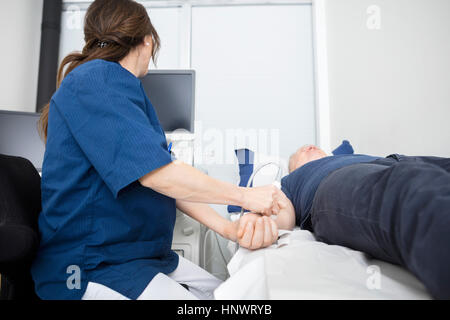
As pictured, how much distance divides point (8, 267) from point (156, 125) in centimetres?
42

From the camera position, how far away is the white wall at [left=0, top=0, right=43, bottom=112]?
6.49 ft

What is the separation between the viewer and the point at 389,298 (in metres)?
0.45

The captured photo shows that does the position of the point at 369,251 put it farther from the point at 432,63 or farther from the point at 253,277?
the point at 432,63

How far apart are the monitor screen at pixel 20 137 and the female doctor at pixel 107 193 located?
1.15m

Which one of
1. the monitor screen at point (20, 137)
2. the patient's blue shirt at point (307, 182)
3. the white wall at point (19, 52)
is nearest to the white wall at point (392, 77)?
the patient's blue shirt at point (307, 182)

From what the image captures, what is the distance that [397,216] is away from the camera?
510 millimetres

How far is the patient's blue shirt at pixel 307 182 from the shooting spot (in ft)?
3.51

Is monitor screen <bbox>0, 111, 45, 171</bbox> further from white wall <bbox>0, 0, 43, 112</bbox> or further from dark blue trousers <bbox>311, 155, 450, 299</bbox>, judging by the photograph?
dark blue trousers <bbox>311, 155, 450, 299</bbox>

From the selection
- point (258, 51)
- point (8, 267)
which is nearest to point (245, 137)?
point (258, 51)

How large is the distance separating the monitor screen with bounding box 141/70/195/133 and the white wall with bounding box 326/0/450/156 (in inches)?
37.8

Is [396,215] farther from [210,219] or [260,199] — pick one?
[210,219]

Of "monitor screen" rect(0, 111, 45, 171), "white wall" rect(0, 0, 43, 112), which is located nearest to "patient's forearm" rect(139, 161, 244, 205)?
"monitor screen" rect(0, 111, 45, 171)

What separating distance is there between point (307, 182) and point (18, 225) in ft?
2.97

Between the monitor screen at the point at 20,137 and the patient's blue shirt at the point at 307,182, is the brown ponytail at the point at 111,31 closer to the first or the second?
the patient's blue shirt at the point at 307,182
